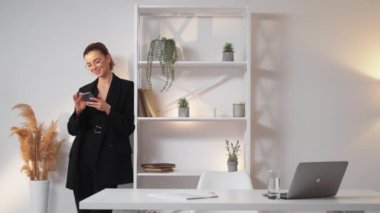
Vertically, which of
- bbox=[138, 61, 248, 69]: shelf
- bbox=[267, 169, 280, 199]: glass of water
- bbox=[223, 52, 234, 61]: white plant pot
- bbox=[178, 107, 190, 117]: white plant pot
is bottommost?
bbox=[267, 169, 280, 199]: glass of water

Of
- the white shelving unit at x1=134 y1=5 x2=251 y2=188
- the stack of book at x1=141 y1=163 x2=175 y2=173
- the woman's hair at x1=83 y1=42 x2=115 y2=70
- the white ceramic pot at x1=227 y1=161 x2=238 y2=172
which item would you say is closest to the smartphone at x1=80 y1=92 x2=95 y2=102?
the woman's hair at x1=83 y1=42 x2=115 y2=70

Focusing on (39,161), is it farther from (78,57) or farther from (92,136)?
(78,57)

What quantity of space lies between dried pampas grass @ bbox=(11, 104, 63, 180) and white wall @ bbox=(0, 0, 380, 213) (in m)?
0.21

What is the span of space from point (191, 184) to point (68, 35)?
63.6 inches

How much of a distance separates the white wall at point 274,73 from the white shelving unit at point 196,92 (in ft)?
0.44

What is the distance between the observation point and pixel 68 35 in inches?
177

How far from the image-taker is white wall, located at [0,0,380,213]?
445 cm

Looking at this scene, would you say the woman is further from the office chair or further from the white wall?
the office chair

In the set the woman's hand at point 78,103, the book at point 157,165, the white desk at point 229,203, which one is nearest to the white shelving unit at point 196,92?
the book at point 157,165

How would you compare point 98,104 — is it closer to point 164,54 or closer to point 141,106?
point 141,106

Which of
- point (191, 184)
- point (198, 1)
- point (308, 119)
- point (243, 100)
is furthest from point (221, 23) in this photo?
Result: point (191, 184)

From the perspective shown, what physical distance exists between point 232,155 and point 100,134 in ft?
3.47

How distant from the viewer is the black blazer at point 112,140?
412 cm

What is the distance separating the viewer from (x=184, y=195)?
2.69 m
